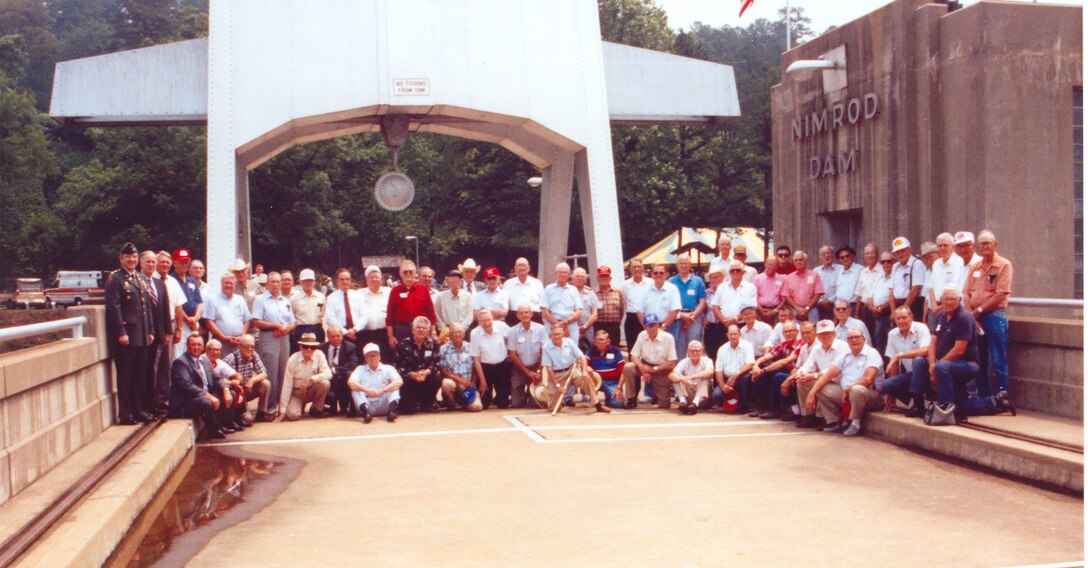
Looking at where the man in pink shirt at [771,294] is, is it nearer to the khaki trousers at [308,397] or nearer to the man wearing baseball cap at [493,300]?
the man wearing baseball cap at [493,300]

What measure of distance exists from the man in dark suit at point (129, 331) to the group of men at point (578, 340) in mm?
19

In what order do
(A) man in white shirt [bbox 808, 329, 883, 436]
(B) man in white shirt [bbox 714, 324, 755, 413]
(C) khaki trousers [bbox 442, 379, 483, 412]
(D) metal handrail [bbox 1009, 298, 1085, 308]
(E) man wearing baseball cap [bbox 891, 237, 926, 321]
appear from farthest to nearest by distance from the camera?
(C) khaki trousers [bbox 442, 379, 483, 412] < (B) man in white shirt [bbox 714, 324, 755, 413] < (E) man wearing baseball cap [bbox 891, 237, 926, 321] < (A) man in white shirt [bbox 808, 329, 883, 436] < (D) metal handrail [bbox 1009, 298, 1085, 308]

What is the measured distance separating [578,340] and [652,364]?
46.8 inches

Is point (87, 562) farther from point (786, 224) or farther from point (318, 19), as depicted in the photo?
point (786, 224)

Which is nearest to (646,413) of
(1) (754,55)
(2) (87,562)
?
(2) (87,562)

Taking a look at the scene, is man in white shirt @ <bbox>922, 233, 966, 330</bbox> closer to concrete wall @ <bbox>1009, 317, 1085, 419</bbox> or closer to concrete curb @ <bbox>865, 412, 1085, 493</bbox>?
concrete wall @ <bbox>1009, 317, 1085, 419</bbox>

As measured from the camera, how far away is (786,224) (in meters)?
19.3

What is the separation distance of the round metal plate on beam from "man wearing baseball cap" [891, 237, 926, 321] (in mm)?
9119

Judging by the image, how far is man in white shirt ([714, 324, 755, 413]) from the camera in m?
13.7

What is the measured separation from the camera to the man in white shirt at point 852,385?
11969 mm

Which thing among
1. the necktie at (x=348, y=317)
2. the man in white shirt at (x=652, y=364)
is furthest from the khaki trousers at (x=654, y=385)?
the necktie at (x=348, y=317)

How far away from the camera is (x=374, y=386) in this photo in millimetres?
13742

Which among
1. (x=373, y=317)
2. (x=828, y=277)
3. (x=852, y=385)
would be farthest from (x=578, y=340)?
(x=852, y=385)

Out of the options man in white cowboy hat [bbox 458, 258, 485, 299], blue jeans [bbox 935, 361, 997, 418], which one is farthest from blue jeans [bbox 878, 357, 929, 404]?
man in white cowboy hat [bbox 458, 258, 485, 299]
